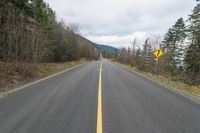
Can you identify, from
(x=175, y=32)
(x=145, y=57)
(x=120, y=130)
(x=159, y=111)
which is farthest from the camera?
(x=175, y=32)

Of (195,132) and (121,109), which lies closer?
(195,132)

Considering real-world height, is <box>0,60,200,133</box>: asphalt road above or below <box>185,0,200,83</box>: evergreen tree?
below

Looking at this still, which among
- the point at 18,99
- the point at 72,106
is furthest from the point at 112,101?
the point at 18,99

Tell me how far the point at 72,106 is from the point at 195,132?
11.4 ft

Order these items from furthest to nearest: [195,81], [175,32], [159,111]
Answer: [175,32] < [195,81] < [159,111]

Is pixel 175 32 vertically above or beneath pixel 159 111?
above

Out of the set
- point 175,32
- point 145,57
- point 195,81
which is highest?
point 175,32

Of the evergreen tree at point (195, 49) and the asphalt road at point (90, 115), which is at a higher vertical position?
the evergreen tree at point (195, 49)

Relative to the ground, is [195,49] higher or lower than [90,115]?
higher

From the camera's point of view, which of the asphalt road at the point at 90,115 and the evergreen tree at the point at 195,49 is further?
the evergreen tree at the point at 195,49

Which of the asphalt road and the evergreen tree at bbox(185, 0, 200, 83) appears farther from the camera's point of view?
the evergreen tree at bbox(185, 0, 200, 83)

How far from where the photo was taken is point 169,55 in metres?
19.9

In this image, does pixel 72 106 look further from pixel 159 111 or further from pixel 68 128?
pixel 159 111

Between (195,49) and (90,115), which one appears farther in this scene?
(195,49)
